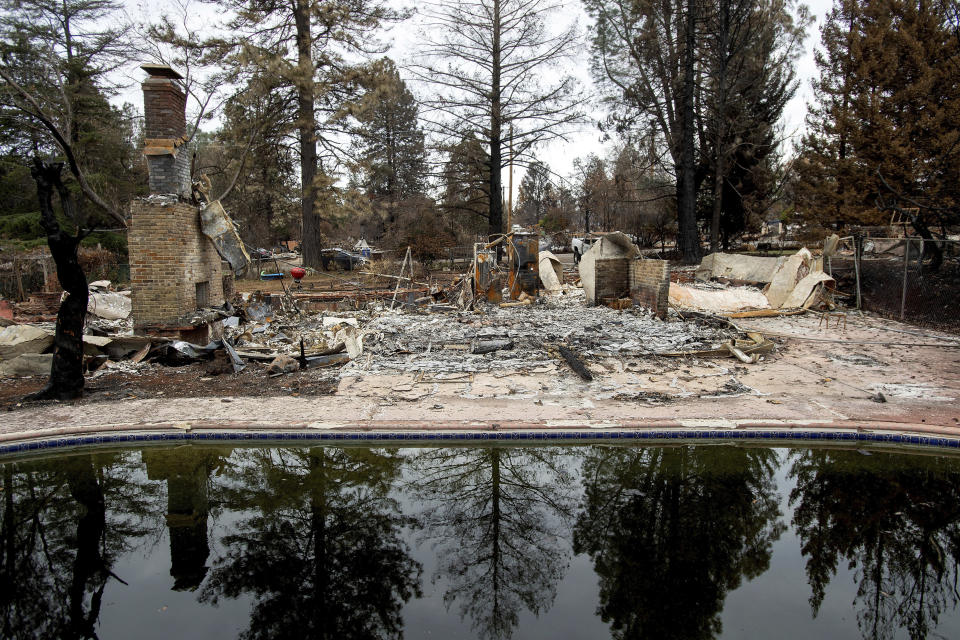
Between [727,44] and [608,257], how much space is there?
12874 mm

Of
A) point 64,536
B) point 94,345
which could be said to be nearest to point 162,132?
point 94,345

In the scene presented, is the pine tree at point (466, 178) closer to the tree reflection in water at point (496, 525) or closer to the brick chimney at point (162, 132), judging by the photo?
the brick chimney at point (162, 132)

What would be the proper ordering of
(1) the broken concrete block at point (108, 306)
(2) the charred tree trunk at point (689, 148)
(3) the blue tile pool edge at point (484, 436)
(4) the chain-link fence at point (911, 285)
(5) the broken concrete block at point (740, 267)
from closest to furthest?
1. (3) the blue tile pool edge at point (484, 436)
2. (4) the chain-link fence at point (911, 285)
3. (1) the broken concrete block at point (108, 306)
4. (5) the broken concrete block at point (740, 267)
5. (2) the charred tree trunk at point (689, 148)

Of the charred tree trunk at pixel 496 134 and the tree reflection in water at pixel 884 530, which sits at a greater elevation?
the charred tree trunk at pixel 496 134

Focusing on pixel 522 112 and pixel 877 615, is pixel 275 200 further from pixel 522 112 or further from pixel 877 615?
pixel 877 615

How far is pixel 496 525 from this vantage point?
3.91 meters

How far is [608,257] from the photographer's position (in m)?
13.1

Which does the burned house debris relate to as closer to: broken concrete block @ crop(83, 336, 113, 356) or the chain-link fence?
broken concrete block @ crop(83, 336, 113, 356)

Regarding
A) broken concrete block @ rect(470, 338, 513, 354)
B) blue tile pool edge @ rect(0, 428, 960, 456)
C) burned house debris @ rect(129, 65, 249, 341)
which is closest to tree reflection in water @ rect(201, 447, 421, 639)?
blue tile pool edge @ rect(0, 428, 960, 456)

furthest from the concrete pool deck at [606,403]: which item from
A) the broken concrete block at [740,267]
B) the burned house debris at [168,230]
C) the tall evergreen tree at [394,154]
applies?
the tall evergreen tree at [394,154]

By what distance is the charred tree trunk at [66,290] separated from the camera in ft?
19.3

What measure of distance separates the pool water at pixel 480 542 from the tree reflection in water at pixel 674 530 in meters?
Result: 0.02

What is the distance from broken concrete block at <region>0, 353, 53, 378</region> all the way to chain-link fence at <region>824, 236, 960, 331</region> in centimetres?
1484

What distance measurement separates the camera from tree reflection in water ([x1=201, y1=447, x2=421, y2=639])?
2902 millimetres
